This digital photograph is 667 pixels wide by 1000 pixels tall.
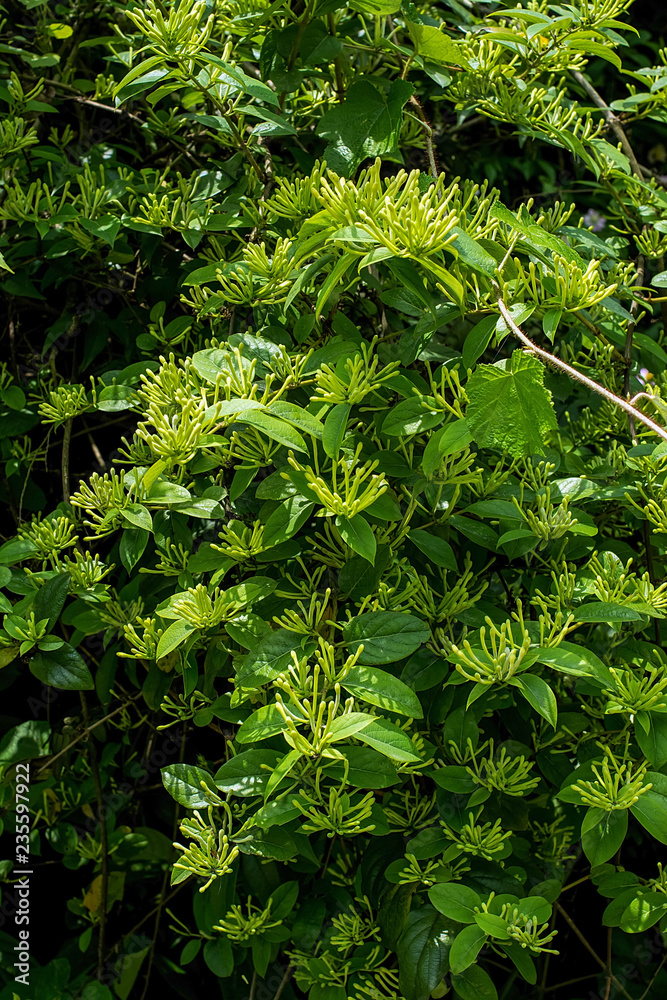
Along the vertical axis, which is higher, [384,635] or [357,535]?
[357,535]

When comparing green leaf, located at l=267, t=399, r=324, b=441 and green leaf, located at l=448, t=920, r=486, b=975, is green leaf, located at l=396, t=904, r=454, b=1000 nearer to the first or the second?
green leaf, located at l=448, t=920, r=486, b=975

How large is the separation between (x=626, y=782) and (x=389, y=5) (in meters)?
0.92

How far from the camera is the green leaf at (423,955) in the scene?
882 mm

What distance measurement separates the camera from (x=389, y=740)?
2.34 feet

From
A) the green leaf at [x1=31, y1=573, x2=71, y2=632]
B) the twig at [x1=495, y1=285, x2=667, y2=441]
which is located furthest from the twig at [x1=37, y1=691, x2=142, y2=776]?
the twig at [x1=495, y1=285, x2=667, y2=441]

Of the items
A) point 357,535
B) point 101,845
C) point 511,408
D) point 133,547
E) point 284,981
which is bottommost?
point 101,845

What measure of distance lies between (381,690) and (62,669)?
541mm

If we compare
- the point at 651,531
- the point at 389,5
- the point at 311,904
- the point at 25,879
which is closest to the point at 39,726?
the point at 25,879

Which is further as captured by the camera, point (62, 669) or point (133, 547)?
point (62, 669)

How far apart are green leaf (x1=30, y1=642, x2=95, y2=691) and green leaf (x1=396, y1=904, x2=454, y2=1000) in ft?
1.67

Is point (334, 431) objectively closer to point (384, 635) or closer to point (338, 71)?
point (384, 635)

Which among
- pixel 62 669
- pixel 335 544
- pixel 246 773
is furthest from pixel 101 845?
pixel 335 544

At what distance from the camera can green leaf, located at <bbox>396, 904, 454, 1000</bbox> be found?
0.88 m

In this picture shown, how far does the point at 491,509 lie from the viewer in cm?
94
